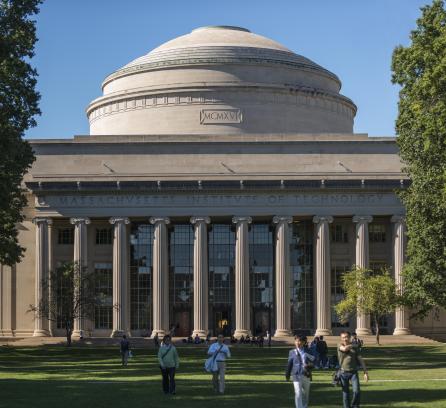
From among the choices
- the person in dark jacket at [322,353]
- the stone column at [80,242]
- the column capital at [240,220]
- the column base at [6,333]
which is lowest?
the column base at [6,333]

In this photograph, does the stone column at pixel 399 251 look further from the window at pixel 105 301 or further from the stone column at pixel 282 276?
the window at pixel 105 301

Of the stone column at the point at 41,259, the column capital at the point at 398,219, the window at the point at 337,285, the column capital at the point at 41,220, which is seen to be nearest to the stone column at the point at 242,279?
the window at the point at 337,285

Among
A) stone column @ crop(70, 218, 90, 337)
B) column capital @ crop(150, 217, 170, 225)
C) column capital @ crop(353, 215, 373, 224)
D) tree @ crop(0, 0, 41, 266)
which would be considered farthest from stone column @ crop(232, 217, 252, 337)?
tree @ crop(0, 0, 41, 266)

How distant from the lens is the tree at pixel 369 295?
78.9 meters

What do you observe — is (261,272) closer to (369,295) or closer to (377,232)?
(377,232)

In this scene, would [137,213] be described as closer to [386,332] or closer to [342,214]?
[342,214]

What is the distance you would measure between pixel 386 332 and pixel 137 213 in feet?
75.3

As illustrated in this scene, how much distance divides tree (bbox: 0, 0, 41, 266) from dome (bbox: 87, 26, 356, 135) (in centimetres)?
4329

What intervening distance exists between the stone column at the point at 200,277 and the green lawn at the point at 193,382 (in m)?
19.9

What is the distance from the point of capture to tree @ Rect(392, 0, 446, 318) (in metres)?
44.2

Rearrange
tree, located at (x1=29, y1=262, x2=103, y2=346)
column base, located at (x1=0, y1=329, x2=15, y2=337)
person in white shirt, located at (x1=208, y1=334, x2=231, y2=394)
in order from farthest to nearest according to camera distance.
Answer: column base, located at (x1=0, y1=329, x2=15, y2=337)
tree, located at (x1=29, y1=262, x2=103, y2=346)
person in white shirt, located at (x1=208, y1=334, x2=231, y2=394)

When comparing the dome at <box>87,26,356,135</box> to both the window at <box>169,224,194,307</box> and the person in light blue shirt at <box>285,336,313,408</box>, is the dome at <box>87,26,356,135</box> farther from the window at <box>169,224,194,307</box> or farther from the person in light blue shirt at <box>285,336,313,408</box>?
the person in light blue shirt at <box>285,336,313,408</box>

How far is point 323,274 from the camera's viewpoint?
86.8m

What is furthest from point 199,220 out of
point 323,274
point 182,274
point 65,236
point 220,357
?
point 220,357
